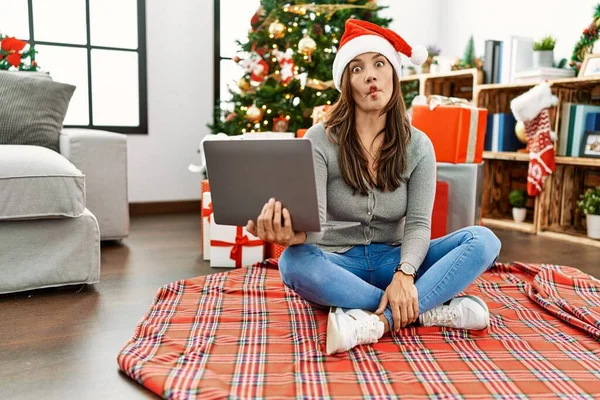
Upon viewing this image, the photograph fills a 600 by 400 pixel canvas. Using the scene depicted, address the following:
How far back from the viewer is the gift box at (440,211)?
2.30 m

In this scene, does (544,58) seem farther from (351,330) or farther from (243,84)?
(351,330)

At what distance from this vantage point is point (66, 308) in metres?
1.68

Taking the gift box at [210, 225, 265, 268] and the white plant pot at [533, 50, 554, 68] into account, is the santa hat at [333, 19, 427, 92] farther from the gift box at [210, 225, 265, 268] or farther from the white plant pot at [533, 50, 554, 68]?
the white plant pot at [533, 50, 554, 68]

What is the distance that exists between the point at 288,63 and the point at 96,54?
1.21 meters

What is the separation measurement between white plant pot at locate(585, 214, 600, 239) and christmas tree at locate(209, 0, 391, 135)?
4.99 ft

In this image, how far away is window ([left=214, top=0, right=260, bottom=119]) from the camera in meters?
3.73

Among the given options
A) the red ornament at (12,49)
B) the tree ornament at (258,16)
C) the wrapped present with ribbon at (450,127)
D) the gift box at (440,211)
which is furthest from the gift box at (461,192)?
the red ornament at (12,49)

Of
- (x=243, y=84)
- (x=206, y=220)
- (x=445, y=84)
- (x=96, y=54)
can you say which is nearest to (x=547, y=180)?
(x=445, y=84)

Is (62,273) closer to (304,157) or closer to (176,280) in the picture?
(176,280)

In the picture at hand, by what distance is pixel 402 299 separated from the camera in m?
1.34

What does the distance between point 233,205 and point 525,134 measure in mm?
2403

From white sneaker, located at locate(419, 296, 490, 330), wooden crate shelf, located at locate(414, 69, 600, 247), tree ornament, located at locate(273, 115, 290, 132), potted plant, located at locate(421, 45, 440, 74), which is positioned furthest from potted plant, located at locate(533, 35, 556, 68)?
white sneaker, located at locate(419, 296, 490, 330)

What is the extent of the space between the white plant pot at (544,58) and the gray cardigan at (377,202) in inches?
77.6

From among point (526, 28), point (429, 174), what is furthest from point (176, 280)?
point (526, 28)
